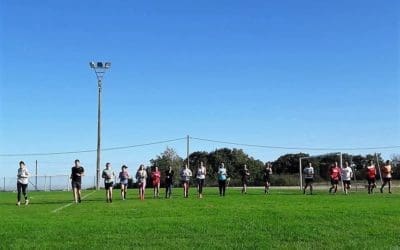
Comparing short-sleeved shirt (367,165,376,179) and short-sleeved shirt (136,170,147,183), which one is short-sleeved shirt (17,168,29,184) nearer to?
short-sleeved shirt (136,170,147,183)

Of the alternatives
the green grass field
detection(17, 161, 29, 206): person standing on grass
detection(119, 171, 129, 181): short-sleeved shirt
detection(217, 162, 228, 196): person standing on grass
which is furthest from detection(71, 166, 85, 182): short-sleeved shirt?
the green grass field

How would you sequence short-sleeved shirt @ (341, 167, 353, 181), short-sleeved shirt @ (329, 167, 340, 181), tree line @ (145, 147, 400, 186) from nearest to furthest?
short-sleeved shirt @ (341, 167, 353, 181) < short-sleeved shirt @ (329, 167, 340, 181) < tree line @ (145, 147, 400, 186)

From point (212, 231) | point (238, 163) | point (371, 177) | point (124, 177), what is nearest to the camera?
point (212, 231)

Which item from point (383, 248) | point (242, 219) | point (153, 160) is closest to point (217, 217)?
point (242, 219)

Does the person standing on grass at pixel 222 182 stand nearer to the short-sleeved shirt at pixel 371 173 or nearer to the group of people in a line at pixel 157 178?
the group of people in a line at pixel 157 178

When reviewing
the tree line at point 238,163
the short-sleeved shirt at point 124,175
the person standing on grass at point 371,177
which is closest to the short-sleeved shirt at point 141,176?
the short-sleeved shirt at point 124,175

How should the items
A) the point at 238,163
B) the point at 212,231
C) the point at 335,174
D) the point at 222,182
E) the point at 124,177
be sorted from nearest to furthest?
the point at 212,231, the point at 124,177, the point at 222,182, the point at 335,174, the point at 238,163

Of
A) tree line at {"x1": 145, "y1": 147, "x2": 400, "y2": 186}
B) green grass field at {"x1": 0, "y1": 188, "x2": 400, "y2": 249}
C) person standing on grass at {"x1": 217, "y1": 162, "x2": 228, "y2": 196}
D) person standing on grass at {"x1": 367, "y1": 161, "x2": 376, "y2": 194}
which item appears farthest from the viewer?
tree line at {"x1": 145, "y1": 147, "x2": 400, "y2": 186}

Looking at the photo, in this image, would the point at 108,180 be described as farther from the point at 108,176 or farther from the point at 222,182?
the point at 222,182

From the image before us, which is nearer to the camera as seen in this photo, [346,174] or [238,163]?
[346,174]

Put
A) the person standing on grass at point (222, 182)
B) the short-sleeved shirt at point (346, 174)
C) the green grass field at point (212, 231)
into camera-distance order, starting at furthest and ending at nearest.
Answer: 1. the short-sleeved shirt at point (346, 174)
2. the person standing on grass at point (222, 182)
3. the green grass field at point (212, 231)

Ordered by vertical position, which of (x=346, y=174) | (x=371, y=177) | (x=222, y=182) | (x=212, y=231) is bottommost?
(x=212, y=231)

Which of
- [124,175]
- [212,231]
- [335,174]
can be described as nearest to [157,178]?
[124,175]

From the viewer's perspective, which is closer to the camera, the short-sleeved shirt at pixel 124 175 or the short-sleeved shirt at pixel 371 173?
the short-sleeved shirt at pixel 124 175
